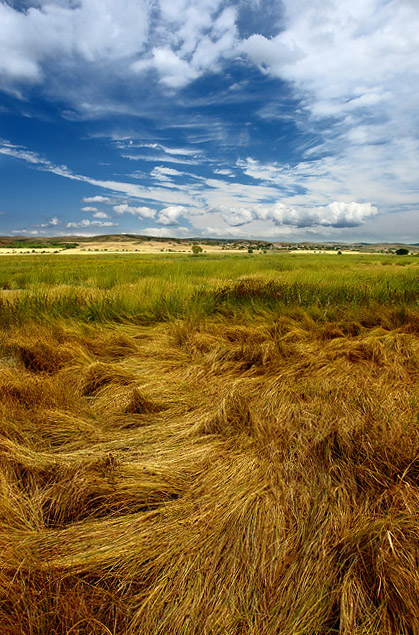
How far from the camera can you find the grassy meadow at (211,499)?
0.96m

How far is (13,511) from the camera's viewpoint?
1.27m

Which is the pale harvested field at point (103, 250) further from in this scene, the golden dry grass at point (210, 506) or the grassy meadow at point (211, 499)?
the golden dry grass at point (210, 506)

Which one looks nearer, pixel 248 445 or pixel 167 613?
pixel 167 613

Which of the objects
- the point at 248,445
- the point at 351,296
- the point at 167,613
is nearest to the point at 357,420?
the point at 248,445

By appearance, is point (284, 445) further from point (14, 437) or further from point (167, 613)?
point (14, 437)

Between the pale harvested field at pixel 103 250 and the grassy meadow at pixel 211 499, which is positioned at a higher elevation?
the pale harvested field at pixel 103 250

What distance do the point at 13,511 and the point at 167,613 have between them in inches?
31.8

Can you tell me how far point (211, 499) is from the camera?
4.67 feet

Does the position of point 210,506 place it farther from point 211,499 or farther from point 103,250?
point 103,250

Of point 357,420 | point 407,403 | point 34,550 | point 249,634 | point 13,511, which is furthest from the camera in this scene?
point 407,403

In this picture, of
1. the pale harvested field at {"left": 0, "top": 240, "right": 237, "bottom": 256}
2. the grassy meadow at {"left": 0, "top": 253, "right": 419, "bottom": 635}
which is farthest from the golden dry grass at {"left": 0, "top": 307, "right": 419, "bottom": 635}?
the pale harvested field at {"left": 0, "top": 240, "right": 237, "bottom": 256}

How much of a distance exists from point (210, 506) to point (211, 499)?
0.04 m

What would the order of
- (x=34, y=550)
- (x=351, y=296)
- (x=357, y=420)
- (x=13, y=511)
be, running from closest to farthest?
(x=34, y=550) < (x=13, y=511) < (x=357, y=420) < (x=351, y=296)

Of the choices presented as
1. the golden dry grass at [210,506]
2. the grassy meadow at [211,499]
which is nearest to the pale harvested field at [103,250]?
the grassy meadow at [211,499]
